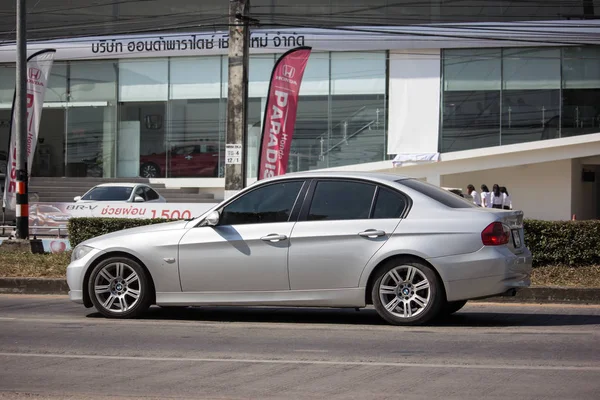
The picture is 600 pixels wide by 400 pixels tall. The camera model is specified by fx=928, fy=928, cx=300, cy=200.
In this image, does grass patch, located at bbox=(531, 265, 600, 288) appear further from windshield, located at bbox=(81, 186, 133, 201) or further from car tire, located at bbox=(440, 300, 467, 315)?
windshield, located at bbox=(81, 186, 133, 201)

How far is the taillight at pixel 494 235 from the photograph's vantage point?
9.08 meters

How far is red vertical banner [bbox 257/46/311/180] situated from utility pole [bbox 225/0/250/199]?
3216 millimetres

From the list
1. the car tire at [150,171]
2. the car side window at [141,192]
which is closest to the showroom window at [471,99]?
the car tire at [150,171]

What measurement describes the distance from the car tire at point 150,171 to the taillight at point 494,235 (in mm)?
28896

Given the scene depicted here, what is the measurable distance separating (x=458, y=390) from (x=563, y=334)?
2888 millimetres

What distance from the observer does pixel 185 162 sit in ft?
120

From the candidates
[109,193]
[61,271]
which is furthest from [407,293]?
[109,193]

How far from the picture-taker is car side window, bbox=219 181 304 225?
9.70 meters

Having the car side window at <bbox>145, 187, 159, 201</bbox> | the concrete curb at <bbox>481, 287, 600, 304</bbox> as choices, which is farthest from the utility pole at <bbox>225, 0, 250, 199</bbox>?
the car side window at <bbox>145, 187, 159, 201</bbox>

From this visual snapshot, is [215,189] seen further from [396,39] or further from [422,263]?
[422,263]

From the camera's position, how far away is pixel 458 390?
6367 mm

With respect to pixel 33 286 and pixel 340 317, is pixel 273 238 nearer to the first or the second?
pixel 340 317

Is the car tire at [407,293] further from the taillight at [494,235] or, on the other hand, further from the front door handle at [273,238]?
the front door handle at [273,238]

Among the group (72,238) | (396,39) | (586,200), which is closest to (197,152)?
(396,39)
